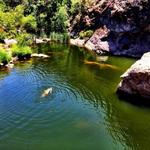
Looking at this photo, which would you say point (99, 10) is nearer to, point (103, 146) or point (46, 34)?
point (46, 34)

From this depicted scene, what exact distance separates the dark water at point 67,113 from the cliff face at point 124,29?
18.2 m

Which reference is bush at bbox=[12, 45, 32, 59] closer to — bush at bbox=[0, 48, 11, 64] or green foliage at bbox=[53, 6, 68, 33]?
bush at bbox=[0, 48, 11, 64]

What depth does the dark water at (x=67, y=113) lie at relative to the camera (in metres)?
28.9

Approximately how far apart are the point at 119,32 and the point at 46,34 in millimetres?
28000

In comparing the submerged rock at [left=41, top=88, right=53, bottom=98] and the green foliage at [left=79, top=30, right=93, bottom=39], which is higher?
the green foliage at [left=79, top=30, right=93, bottom=39]

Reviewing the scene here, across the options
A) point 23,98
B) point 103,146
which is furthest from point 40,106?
point 103,146

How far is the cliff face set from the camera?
226 feet

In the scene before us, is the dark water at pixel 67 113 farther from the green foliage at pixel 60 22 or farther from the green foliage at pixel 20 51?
the green foliage at pixel 60 22

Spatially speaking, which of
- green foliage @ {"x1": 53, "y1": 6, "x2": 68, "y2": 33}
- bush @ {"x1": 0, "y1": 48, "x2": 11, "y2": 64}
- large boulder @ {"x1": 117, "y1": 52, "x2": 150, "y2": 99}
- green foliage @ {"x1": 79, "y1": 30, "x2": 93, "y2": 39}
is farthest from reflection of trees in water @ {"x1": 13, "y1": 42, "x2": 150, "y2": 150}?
green foliage @ {"x1": 53, "y1": 6, "x2": 68, "y2": 33}

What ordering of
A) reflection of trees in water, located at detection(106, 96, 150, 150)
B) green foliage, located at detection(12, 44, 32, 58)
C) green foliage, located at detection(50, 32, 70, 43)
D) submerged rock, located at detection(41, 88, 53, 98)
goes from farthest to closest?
1. green foliage, located at detection(50, 32, 70, 43)
2. green foliage, located at detection(12, 44, 32, 58)
3. submerged rock, located at detection(41, 88, 53, 98)
4. reflection of trees in water, located at detection(106, 96, 150, 150)

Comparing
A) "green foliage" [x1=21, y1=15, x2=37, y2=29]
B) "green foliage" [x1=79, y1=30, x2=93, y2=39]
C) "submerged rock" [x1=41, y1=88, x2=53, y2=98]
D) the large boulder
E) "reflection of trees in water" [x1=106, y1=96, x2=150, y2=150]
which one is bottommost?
"reflection of trees in water" [x1=106, y1=96, x2=150, y2=150]

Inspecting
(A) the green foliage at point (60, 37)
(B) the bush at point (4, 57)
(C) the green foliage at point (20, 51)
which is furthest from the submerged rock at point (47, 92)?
(A) the green foliage at point (60, 37)

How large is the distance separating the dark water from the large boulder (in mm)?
1920

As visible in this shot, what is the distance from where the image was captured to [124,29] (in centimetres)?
7044
